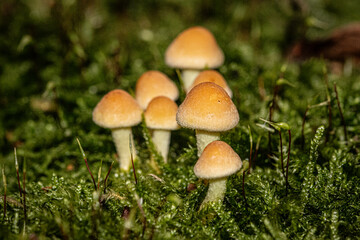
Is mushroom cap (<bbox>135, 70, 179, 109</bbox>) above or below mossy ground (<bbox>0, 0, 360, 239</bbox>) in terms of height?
above

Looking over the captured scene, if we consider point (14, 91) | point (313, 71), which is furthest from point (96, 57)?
point (313, 71)

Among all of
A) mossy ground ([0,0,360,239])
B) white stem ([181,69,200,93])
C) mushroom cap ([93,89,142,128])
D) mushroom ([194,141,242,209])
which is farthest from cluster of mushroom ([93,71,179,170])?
mushroom ([194,141,242,209])

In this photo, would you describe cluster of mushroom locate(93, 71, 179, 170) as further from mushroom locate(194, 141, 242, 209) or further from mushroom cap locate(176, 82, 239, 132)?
mushroom locate(194, 141, 242, 209)

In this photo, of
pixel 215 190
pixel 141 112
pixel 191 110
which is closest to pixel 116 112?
pixel 141 112

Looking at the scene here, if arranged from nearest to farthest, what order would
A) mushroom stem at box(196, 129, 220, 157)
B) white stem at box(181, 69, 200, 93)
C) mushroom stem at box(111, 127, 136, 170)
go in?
mushroom stem at box(196, 129, 220, 157), mushroom stem at box(111, 127, 136, 170), white stem at box(181, 69, 200, 93)

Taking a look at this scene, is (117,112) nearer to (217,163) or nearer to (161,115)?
(161,115)

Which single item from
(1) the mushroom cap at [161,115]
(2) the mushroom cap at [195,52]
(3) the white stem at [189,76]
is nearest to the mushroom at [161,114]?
(1) the mushroom cap at [161,115]

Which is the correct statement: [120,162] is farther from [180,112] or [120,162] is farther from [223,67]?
[223,67]
